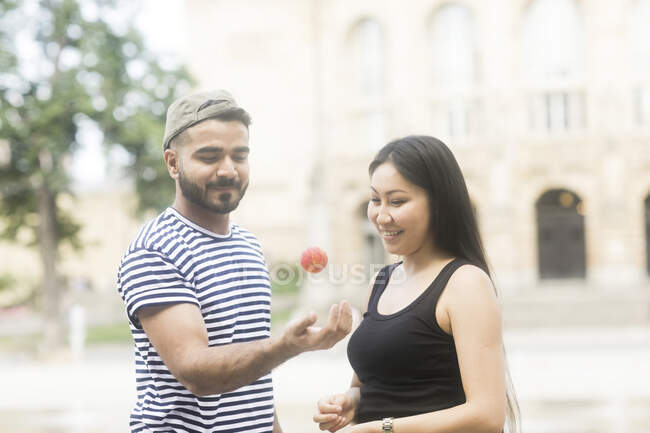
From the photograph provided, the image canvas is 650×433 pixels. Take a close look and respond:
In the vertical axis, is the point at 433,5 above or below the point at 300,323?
above

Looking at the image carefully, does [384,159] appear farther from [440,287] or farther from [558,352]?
[558,352]

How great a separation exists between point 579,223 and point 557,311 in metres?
8.50

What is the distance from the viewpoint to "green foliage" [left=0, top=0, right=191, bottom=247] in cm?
2227

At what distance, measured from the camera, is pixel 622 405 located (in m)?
11.7

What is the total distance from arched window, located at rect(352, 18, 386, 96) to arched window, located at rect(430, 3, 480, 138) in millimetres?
2505

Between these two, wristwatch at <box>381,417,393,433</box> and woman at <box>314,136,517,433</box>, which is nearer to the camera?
woman at <box>314,136,517,433</box>

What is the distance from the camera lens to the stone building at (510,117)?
112 feet

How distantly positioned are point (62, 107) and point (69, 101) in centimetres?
33

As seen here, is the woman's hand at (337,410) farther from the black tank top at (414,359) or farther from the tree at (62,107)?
the tree at (62,107)

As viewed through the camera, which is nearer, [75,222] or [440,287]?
[440,287]

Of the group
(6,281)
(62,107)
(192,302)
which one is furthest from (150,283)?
(6,281)

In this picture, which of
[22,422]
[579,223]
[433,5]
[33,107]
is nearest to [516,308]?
[579,223]

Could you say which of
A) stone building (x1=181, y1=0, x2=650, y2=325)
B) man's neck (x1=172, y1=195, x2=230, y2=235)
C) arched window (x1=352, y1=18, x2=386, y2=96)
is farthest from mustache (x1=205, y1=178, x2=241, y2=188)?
arched window (x1=352, y1=18, x2=386, y2=96)

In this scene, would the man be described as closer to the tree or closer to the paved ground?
the paved ground
